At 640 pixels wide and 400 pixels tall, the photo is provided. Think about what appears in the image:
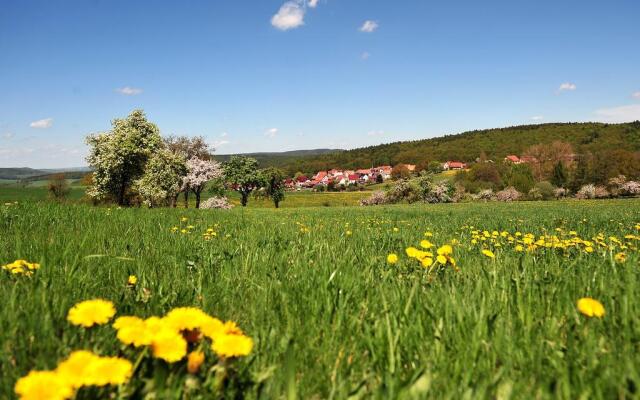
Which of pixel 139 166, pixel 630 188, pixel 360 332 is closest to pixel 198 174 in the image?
pixel 139 166

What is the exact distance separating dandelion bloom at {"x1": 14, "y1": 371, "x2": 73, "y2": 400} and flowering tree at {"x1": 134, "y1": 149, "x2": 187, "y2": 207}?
46.0 metres

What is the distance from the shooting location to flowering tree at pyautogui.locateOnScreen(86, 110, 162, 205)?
128ft

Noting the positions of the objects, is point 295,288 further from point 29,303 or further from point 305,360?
point 29,303

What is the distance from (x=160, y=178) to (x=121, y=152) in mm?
6985

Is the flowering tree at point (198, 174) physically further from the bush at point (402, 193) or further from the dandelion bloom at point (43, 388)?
the dandelion bloom at point (43, 388)

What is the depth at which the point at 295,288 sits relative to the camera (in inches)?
105

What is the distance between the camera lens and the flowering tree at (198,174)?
5598 cm

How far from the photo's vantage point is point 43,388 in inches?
36.3

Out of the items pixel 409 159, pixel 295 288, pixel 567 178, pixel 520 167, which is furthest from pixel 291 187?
pixel 295 288

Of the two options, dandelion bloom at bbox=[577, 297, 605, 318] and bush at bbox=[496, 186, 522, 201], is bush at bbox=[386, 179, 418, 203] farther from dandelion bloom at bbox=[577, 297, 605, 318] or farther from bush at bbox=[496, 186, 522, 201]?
dandelion bloom at bbox=[577, 297, 605, 318]

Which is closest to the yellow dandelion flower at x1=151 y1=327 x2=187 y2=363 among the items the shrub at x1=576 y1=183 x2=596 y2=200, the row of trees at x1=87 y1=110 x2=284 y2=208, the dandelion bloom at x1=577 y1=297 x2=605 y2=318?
the dandelion bloom at x1=577 y1=297 x2=605 y2=318

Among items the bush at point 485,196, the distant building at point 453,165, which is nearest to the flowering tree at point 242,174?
the bush at point 485,196

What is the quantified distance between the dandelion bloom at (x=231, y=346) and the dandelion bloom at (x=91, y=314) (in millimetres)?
464

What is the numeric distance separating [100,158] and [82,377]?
4514 cm
